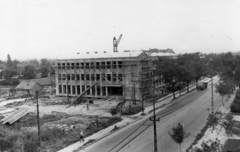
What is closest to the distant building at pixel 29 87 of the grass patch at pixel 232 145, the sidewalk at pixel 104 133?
the sidewalk at pixel 104 133

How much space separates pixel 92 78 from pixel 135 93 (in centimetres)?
1271

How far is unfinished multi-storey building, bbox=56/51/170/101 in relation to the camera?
50.6 m

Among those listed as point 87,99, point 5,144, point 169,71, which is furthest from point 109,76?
point 5,144

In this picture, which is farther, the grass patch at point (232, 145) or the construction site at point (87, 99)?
the construction site at point (87, 99)

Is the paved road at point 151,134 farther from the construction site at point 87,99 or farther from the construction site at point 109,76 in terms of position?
the construction site at point 109,76

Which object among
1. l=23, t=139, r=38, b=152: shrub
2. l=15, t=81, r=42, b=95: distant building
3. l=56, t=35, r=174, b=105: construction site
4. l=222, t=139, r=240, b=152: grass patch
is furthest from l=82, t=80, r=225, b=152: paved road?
l=15, t=81, r=42, b=95: distant building

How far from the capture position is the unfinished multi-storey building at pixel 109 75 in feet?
166

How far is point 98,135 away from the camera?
27.3 m

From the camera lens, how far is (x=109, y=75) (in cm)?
5506

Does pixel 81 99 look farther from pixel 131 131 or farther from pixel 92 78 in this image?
pixel 131 131

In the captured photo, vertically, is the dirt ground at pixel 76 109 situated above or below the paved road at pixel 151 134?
below

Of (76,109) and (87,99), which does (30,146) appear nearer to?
(76,109)

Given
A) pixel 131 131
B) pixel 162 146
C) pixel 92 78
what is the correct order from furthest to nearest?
pixel 92 78, pixel 131 131, pixel 162 146

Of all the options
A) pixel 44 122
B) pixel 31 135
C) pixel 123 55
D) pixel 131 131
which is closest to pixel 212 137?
pixel 131 131
